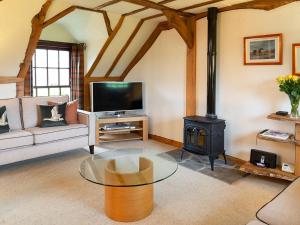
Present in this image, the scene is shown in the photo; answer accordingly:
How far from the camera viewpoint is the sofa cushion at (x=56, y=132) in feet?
12.2

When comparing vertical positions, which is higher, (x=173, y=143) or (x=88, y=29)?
(x=88, y=29)

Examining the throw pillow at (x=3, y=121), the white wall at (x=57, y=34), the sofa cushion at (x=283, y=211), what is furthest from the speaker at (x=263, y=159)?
the white wall at (x=57, y=34)

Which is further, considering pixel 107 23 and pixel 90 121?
pixel 107 23

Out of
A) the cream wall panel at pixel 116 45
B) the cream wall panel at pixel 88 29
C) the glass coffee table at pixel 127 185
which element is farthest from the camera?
the cream wall panel at pixel 116 45

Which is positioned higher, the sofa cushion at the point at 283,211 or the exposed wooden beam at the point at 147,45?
the exposed wooden beam at the point at 147,45

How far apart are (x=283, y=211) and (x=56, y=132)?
123 inches

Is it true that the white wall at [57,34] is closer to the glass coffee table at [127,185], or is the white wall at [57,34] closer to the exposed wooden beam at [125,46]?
the exposed wooden beam at [125,46]

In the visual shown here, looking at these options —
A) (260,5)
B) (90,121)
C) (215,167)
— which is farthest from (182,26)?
(215,167)

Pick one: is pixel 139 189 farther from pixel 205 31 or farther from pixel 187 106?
pixel 205 31

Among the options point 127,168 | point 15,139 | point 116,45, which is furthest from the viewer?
point 116,45

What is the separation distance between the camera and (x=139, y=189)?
2.40 metres

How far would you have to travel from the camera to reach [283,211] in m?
1.65

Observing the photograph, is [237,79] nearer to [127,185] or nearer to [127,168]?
[127,168]

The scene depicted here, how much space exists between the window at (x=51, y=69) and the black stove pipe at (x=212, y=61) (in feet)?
10.0
